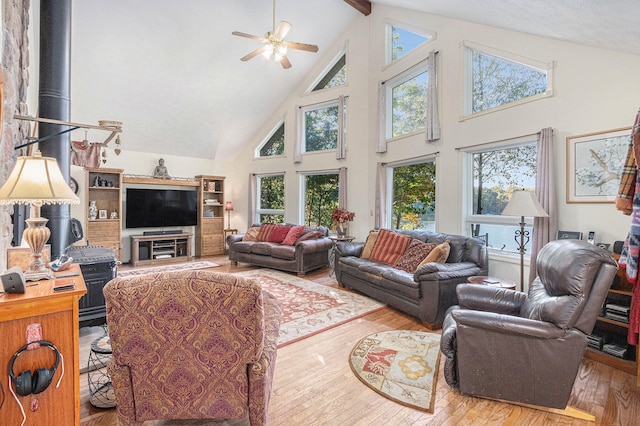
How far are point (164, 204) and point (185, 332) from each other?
6.20 m

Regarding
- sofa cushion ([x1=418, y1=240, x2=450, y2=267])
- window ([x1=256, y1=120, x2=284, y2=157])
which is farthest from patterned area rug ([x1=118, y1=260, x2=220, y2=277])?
sofa cushion ([x1=418, y1=240, x2=450, y2=267])

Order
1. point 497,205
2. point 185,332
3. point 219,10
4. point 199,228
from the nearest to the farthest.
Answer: point 185,332
point 497,205
point 219,10
point 199,228

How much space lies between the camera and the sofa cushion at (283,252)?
213 inches

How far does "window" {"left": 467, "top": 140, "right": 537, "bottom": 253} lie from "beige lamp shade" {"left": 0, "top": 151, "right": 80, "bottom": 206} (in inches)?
170

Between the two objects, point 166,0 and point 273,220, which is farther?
point 273,220

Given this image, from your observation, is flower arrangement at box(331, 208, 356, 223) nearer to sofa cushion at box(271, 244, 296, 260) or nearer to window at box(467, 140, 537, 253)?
sofa cushion at box(271, 244, 296, 260)

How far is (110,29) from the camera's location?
450cm

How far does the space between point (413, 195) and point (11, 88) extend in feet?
16.1

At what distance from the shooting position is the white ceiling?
11.3ft

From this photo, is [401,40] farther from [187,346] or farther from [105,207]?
[105,207]

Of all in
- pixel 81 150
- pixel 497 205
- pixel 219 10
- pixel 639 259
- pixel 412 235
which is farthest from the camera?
pixel 81 150

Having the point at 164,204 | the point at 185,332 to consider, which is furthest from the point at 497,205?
the point at 164,204

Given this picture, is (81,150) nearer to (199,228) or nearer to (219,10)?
(199,228)

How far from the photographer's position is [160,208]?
267 inches
